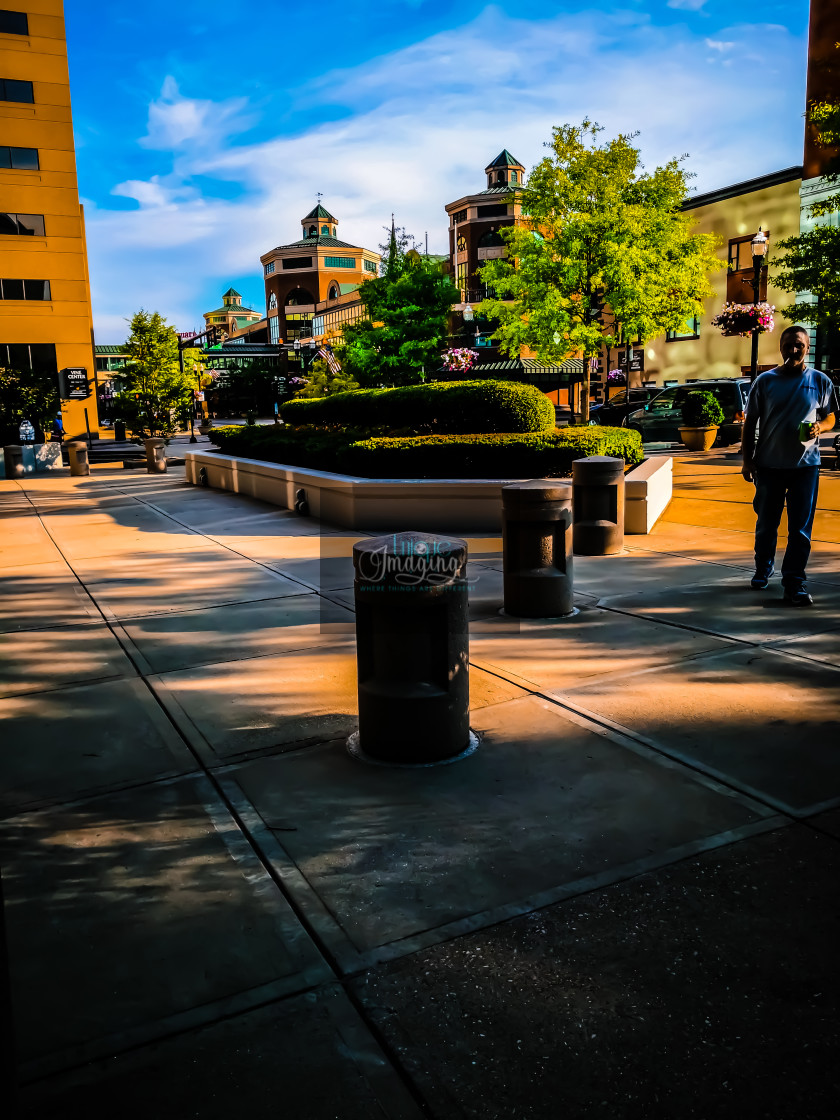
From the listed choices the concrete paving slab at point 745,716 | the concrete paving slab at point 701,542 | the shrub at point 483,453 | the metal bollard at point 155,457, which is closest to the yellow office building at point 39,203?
the metal bollard at point 155,457

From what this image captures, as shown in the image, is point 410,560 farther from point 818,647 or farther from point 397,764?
point 818,647

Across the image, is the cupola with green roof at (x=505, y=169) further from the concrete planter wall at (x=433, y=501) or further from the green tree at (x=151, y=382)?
the concrete planter wall at (x=433, y=501)

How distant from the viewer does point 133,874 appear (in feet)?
10.7

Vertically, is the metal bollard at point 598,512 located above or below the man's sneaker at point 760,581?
above

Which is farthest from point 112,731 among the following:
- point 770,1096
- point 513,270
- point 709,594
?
point 513,270

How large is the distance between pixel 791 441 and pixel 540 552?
207 centimetres

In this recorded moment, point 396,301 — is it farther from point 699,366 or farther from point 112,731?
point 112,731

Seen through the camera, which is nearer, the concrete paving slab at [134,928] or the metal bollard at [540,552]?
the concrete paving slab at [134,928]

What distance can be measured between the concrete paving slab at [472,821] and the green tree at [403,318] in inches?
1528

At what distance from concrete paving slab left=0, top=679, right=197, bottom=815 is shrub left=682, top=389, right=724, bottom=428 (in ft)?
60.9

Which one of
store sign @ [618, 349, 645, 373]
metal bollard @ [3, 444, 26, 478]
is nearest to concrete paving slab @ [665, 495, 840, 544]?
metal bollard @ [3, 444, 26, 478]

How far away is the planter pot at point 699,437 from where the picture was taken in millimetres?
21297

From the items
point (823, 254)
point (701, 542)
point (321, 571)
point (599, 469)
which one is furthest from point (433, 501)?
point (823, 254)

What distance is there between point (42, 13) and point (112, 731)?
57.0 meters
